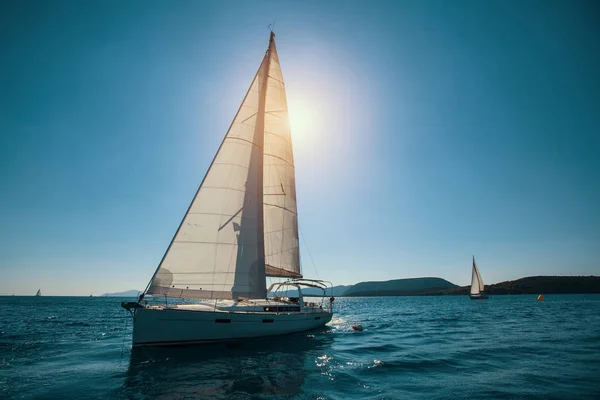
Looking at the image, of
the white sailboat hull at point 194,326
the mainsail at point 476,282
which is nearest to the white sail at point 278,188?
the white sailboat hull at point 194,326

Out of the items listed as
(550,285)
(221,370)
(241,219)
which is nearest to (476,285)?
(550,285)

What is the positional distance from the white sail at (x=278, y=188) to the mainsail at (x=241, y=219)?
7 centimetres

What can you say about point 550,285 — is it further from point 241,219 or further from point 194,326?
point 194,326

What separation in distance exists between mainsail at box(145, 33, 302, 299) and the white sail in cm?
7

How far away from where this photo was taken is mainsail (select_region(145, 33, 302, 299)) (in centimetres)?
1593

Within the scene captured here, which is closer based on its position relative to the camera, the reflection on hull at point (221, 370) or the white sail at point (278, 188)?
the reflection on hull at point (221, 370)

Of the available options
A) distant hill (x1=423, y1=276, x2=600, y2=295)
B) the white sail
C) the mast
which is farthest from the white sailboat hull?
distant hill (x1=423, y1=276, x2=600, y2=295)

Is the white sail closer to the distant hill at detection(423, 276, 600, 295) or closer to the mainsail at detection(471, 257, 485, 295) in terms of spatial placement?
the mainsail at detection(471, 257, 485, 295)

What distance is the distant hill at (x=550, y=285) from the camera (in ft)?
397

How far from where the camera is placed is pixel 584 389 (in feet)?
31.1

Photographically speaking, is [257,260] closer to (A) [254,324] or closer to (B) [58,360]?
(A) [254,324]

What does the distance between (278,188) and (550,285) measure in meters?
157

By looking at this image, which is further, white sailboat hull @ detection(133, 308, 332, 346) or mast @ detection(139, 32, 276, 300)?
mast @ detection(139, 32, 276, 300)

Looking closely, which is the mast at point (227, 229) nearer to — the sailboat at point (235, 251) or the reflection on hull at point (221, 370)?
the sailboat at point (235, 251)
